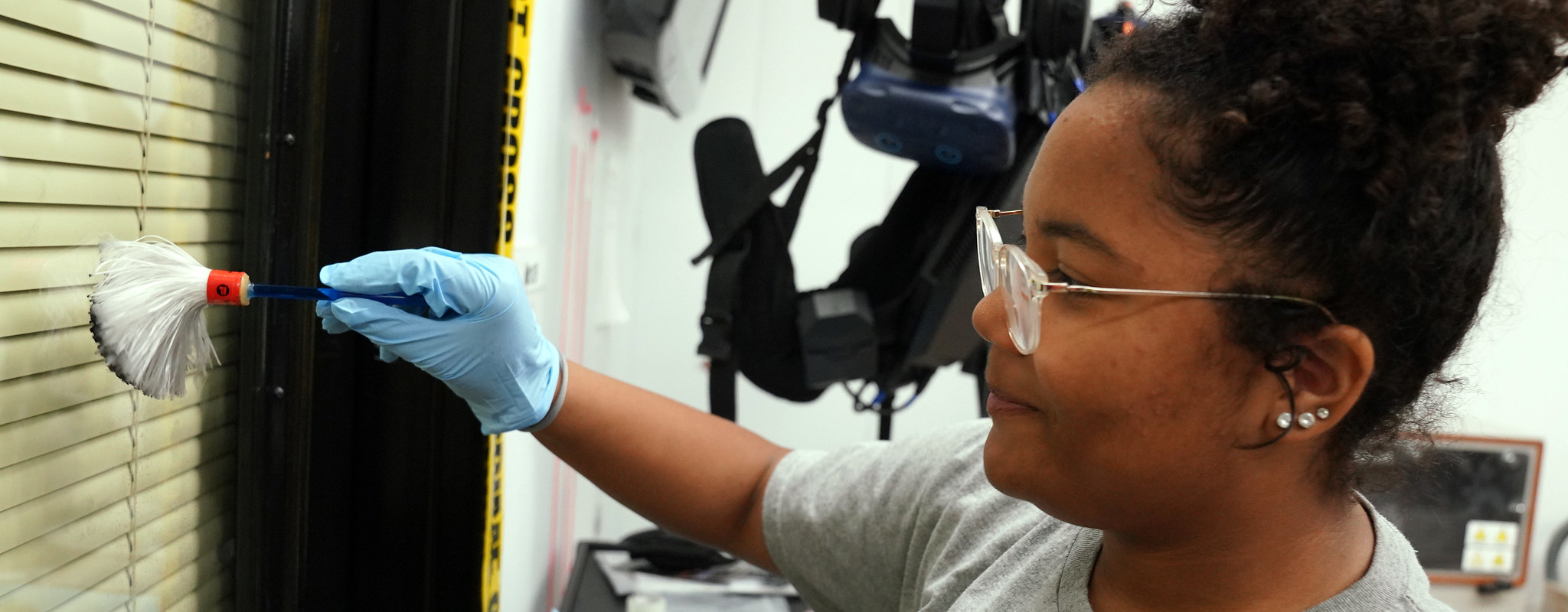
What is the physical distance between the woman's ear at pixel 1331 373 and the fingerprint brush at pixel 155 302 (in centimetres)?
68

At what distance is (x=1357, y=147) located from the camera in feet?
1.97

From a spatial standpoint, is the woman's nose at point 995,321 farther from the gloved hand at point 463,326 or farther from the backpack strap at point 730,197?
the backpack strap at point 730,197

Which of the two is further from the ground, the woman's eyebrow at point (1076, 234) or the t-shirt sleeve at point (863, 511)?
the woman's eyebrow at point (1076, 234)

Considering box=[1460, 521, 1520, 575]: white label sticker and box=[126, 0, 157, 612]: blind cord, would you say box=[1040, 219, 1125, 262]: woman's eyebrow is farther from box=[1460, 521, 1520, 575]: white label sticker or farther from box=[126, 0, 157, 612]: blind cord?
box=[1460, 521, 1520, 575]: white label sticker

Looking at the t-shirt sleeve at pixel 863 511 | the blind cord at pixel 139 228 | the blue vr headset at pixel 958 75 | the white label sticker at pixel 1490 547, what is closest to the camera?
the blind cord at pixel 139 228

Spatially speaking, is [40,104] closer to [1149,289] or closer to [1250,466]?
[1149,289]

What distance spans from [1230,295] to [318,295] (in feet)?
2.06

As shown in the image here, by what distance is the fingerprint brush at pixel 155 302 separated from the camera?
676mm

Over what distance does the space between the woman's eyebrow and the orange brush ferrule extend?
1.83 ft

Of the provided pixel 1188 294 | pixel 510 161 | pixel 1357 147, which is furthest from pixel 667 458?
pixel 1357 147

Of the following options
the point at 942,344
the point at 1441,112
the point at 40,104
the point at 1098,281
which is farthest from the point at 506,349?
the point at 942,344

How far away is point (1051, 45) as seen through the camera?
4.88 feet

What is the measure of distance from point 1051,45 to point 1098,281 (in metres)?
0.89

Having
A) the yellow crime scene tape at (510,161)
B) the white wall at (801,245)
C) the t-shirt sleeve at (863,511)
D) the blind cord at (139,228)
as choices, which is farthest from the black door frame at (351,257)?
the white wall at (801,245)
